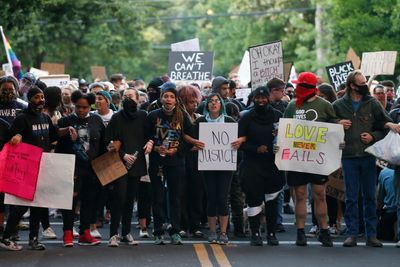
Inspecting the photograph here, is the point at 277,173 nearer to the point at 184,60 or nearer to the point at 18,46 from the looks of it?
the point at 184,60

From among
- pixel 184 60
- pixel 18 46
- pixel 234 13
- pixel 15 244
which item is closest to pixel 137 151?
pixel 15 244

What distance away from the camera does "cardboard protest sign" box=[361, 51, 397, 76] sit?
21.1m

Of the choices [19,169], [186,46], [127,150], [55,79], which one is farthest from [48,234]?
[186,46]

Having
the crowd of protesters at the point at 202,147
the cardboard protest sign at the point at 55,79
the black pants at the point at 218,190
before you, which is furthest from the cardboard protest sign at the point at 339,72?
the black pants at the point at 218,190

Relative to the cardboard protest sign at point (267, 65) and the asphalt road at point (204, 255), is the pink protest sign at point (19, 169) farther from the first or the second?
the cardboard protest sign at point (267, 65)

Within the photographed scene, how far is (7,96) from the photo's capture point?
1500 centimetres

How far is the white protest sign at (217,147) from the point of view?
14961mm

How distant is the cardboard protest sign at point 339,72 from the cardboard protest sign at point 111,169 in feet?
25.6

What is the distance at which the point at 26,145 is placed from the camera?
14.2 meters

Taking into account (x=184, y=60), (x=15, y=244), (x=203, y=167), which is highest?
(x=184, y=60)

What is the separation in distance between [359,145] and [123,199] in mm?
2928

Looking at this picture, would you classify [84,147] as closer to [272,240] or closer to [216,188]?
[216,188]

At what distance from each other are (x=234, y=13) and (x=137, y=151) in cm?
5016

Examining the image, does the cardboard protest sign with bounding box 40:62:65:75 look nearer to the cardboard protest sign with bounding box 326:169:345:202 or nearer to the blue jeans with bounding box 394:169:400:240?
the cardboard protest sign with bounding box 326:169:345:202
